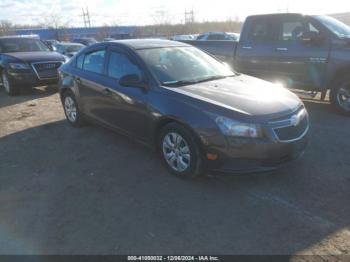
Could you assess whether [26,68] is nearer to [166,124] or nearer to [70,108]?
[70,108]

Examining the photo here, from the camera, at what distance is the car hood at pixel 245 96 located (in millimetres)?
3703

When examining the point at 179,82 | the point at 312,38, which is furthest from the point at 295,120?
the point at 312,38

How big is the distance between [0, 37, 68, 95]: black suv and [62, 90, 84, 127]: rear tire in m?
3.81

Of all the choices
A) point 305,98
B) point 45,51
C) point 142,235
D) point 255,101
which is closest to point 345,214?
point 255,101

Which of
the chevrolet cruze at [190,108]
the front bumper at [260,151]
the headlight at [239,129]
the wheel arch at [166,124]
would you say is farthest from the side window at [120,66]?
the front bumper at [260,151]

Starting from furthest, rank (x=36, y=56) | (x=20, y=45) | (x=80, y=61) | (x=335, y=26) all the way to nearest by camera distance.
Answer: (x=20, y=45), (x=36, y=56), (x=335, y=26), (x=80, y=61)

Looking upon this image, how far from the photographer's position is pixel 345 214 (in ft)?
10.9

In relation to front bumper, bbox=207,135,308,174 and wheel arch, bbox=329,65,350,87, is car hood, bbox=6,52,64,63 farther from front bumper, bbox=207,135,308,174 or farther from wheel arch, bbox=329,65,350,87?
front bumper, bbox=207,135,308,174

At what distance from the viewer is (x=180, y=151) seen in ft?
13.2

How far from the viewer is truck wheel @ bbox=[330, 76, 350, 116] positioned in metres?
6.51

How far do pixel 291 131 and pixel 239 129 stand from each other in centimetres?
70

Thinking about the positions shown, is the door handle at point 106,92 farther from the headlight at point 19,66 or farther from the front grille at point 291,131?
the headlight at point 19,66

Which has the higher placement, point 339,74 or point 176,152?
point 339,74

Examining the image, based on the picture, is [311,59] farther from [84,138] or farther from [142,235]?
[142,235]
